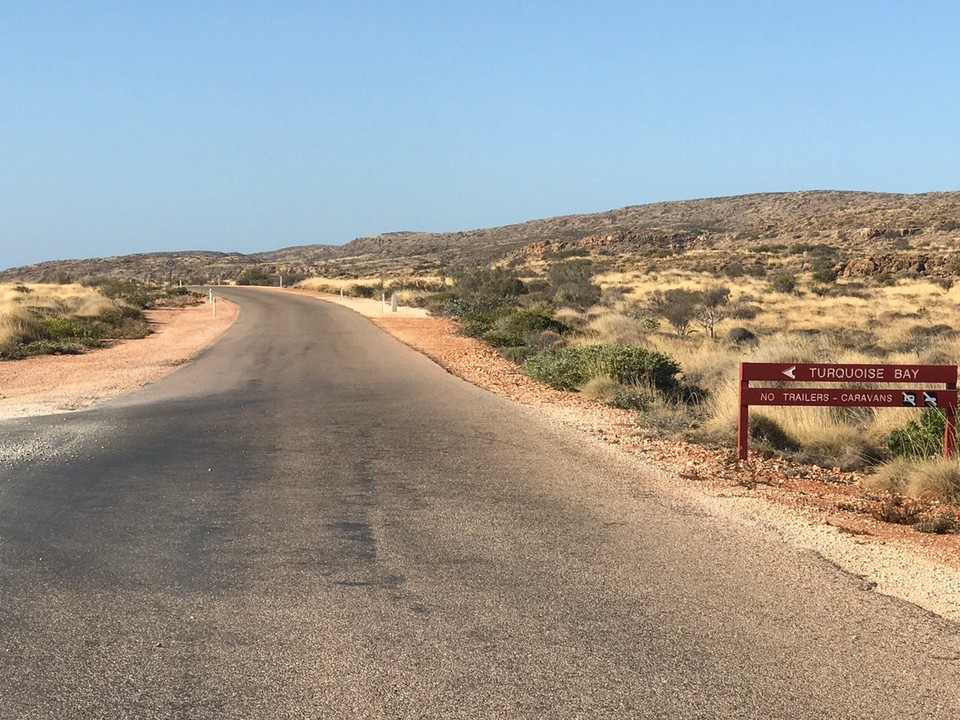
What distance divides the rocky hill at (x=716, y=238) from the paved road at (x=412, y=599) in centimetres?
5199

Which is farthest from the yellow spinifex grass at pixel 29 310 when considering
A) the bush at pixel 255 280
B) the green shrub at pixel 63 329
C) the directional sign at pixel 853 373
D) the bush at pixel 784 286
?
the bush at pixel 255 280

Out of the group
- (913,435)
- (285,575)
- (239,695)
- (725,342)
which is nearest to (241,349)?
(725,342)

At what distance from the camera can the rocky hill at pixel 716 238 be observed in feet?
265

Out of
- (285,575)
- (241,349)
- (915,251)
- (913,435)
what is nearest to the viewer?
(285,575)

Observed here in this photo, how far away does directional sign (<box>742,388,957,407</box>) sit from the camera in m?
10.1

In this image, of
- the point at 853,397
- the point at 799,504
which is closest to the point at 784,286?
the point at 853,397

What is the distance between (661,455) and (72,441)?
6.62 metres

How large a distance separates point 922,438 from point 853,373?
1.22m

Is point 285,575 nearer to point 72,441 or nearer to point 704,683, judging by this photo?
point 704,683

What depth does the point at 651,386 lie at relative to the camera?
15.4m

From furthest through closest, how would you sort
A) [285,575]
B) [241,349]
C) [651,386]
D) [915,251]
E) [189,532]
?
1. [915,251]
2. [241,349]
3. [651,386]
4. [189,532]
5. [285,575]

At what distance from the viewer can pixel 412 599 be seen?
575 cm

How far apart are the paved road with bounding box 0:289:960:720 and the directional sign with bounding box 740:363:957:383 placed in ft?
6.13

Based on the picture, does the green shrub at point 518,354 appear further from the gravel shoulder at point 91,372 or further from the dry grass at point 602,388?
the gravel shoulder at point 91,372
